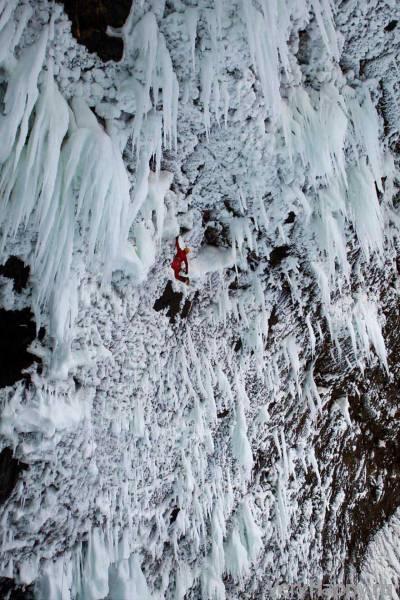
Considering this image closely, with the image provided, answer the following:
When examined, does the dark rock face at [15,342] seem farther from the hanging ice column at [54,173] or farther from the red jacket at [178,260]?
the red jacket at [178,260]

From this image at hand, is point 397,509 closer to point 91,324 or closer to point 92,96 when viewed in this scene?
point 91,324

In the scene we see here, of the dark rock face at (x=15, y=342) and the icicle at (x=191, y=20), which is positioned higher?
the icicle at (x=191, y=20)

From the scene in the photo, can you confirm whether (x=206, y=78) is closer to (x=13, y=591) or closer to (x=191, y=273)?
(x=191, y=273)

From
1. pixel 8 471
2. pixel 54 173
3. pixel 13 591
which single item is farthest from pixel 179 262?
pixel 13 591

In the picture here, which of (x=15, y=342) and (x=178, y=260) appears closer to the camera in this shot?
(x=15, y=342)

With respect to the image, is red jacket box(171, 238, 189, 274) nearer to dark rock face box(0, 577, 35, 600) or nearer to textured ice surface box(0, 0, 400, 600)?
textured ice surface box(0, 0, 400, 600)

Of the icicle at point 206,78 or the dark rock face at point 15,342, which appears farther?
the dark rock face at point 15,342

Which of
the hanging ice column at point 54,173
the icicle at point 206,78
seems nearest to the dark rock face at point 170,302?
the hanging ice column at point 54,173
